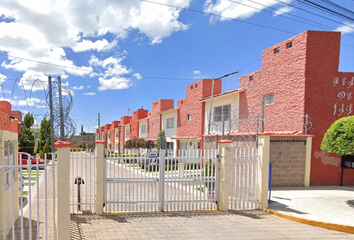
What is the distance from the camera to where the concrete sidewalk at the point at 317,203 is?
20.5 feet

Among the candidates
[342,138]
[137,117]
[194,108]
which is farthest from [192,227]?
[137,117]

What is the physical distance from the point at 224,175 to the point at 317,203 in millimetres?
3514

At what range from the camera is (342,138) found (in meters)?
7.50

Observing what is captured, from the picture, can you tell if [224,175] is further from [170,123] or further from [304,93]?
[170,123]

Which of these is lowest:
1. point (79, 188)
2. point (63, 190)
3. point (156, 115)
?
point (79, 188)

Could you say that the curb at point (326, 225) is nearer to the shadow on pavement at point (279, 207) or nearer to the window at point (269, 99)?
the shadow on pavement at point (279, 207)

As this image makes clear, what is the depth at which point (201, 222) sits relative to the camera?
5.82 m

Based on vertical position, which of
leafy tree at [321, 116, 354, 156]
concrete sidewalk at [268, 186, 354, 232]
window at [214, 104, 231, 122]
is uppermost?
window at [214, 104, 231, 122]

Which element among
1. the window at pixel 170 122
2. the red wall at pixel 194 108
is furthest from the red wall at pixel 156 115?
the red wall at pixel 194 108

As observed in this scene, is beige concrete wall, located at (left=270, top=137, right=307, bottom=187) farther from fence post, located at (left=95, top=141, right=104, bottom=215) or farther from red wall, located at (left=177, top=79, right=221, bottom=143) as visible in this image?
red wall, located at (left=177, top=79, right=221, bottom=143)

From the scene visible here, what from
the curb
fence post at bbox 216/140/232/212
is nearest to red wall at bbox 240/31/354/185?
the curb

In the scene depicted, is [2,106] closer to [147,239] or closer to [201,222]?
[147,239]

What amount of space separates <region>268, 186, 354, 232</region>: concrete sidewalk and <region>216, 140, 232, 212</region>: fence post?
4.87 feet

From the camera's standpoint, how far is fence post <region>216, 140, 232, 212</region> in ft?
21.7
